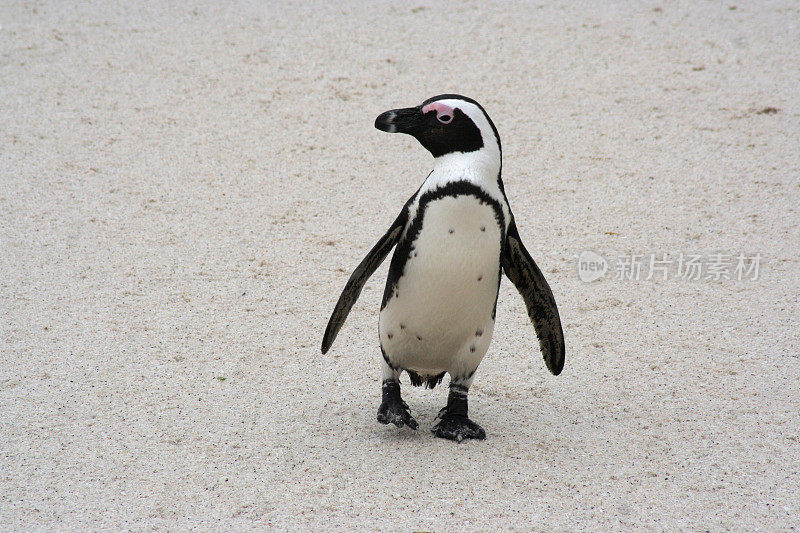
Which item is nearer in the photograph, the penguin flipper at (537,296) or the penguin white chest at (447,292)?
the penguin white chest at (447,292)

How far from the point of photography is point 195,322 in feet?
12.9

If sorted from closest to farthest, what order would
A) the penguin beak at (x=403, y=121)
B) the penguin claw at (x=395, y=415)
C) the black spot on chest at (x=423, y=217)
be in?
the black spot on chest at (x=423, y=217)
the penguin beak at (x=403, y=121)
the penguin claw at (x=395, y=415)

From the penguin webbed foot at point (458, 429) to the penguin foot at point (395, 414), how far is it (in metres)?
0.09

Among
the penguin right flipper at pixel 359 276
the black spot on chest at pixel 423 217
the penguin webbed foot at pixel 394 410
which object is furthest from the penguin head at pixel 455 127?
the penguin webbed foot at pixel 394 410

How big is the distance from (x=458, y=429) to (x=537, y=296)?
21.7 inches

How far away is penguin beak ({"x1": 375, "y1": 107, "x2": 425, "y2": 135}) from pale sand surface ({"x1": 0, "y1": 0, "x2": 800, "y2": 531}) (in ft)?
3.47

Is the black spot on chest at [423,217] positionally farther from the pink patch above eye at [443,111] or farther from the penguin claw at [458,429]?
the penguin claw at [458,429]

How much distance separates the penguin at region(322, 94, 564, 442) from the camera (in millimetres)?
2729

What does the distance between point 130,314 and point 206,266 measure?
58 cm

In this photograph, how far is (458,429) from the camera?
299 cm

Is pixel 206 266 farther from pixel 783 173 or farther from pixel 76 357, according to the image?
pixel 783 173

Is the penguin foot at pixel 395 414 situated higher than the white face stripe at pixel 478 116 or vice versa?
the white face stripe at pixel 478 116

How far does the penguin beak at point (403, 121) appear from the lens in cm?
280

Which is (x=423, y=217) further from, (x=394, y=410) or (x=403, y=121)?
(x=394, y=410)
